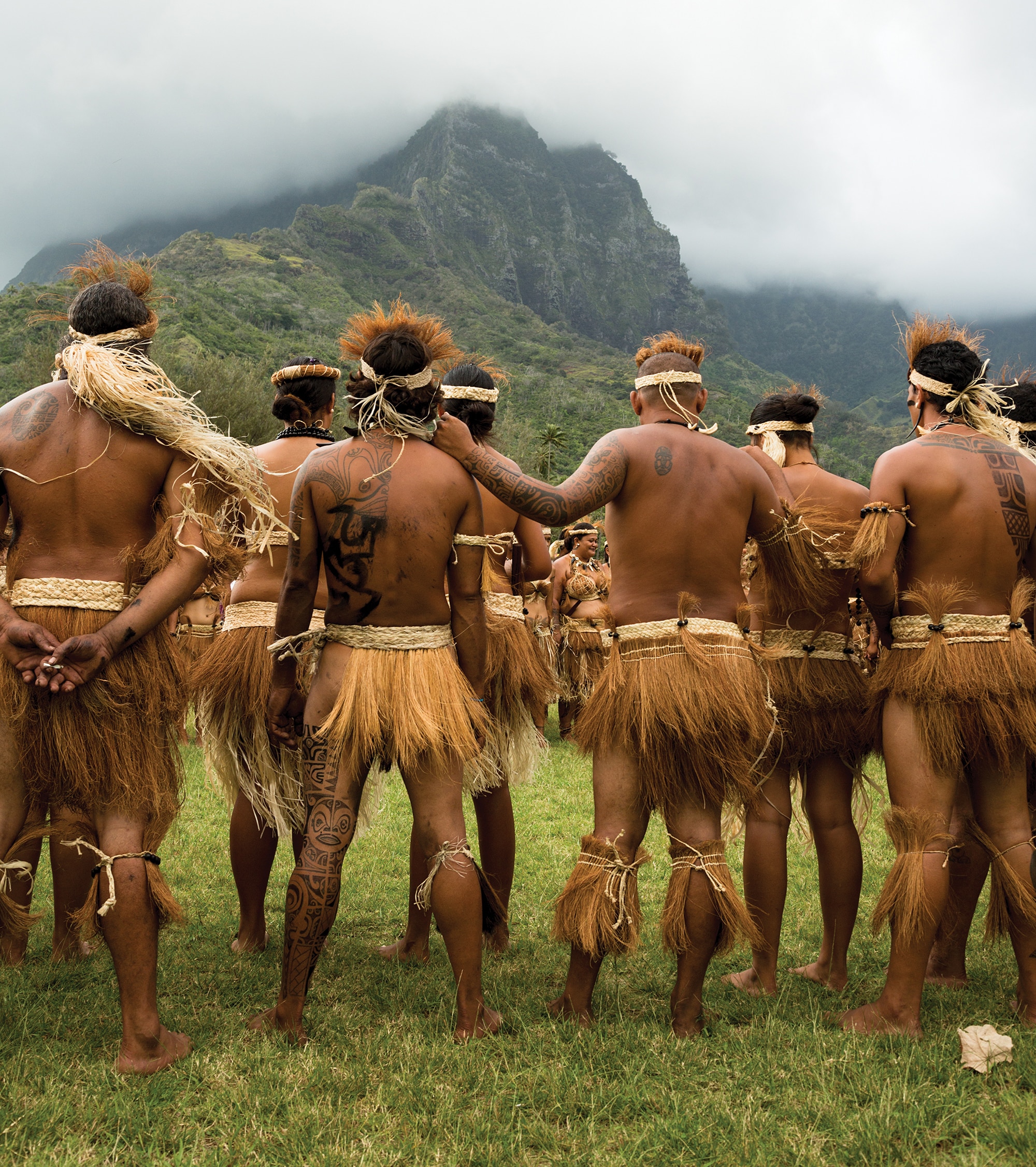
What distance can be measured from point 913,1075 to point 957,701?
1.27m

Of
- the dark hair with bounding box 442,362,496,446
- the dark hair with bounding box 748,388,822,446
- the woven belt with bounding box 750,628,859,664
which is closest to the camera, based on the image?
the woven belt with bounding box 750,628,859,664

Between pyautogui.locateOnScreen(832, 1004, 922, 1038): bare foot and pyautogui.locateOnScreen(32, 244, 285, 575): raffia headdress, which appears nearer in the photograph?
pyautogui.locateOnScreen(32, 244, 285, 575): raffia headdress

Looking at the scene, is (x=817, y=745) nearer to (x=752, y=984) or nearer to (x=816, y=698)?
(x=816, y=698)

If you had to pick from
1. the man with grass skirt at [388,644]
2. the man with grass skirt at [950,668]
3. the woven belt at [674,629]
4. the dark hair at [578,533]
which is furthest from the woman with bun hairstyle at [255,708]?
the dark hair at [578,533]

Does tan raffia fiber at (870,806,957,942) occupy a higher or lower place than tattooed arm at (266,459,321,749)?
lower

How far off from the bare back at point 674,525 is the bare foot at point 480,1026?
1488 millimetres

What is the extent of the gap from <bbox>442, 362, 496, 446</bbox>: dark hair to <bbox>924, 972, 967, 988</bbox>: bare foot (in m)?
3.06

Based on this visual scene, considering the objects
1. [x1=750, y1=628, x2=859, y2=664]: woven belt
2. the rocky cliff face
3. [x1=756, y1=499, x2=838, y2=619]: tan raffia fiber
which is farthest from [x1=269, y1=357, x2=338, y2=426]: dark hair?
the rocky cliff face

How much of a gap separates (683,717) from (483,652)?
0.78 meters

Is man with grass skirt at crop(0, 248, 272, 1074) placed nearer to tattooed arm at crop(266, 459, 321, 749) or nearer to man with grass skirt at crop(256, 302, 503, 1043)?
tattooed arm at crop(266, 459, 321, 749)

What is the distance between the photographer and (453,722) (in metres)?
3.20

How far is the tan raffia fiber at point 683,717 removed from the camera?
10.6ft

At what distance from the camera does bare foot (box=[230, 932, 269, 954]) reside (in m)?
4.14

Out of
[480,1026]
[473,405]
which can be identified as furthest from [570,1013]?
[473,405]
